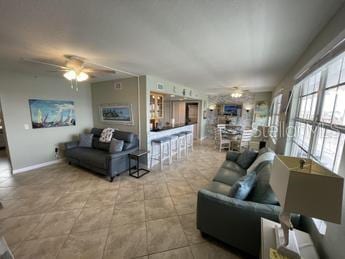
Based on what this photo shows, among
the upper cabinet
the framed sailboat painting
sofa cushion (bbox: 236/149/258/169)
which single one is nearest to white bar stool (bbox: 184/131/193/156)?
the upper cabinet

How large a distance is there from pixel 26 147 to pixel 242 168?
529 cm

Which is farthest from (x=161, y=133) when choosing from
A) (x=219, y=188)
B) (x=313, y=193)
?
(x=313, y=193)

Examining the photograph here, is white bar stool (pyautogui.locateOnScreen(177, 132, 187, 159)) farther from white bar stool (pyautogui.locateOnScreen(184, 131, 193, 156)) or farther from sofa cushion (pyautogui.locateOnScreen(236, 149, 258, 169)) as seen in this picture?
sofa cushion (pyautogui.locateOnScreen(236, 149, 258, 169))

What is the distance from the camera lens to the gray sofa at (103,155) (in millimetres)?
3338

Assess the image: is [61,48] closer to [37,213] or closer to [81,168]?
[37,213]

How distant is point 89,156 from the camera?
3.66 meters

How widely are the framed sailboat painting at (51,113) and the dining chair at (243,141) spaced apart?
576cm

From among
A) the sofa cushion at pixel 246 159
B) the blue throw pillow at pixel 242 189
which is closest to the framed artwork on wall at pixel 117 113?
the sofa cushion at pixel 246 159

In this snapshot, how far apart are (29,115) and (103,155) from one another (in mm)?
2280

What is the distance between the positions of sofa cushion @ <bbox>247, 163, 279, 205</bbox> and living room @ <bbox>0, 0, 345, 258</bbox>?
0.02 metres

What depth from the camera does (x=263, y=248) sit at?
1.16 metres

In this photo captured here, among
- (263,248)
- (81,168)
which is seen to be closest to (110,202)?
(81,168)

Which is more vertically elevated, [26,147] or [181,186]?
[26,147]

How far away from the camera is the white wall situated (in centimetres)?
355
